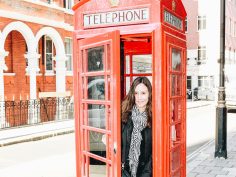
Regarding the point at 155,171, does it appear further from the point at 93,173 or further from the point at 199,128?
the point at 199,128

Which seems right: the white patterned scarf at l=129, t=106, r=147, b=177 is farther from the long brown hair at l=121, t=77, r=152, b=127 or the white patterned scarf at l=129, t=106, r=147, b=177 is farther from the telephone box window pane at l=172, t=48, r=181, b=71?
the telephone box window pane at l=172, t=48, r=181, b=71

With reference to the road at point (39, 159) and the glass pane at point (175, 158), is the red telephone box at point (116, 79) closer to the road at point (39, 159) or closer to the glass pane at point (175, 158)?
the glass pane at point (175, 158)

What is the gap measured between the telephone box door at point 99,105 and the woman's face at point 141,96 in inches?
18.1

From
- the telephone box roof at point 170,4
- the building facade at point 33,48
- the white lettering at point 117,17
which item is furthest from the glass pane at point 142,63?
the building facade at point 33,48

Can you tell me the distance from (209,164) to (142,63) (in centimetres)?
383

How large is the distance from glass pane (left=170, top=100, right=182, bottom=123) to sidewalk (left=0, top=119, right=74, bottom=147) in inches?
339

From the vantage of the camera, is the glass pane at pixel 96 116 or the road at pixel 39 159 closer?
the glass pane at pixel 96 116

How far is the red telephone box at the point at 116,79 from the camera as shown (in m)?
4.41

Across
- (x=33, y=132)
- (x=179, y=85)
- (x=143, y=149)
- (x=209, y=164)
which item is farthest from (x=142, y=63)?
(x=33, y=132)

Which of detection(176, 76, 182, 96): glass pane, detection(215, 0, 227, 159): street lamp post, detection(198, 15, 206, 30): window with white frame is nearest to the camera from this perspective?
detection(176, 76, 182, 96): glass pane

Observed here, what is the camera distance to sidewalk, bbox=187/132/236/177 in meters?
8.00

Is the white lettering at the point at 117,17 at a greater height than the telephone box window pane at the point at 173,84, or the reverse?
the white lettering at the point at 117,17

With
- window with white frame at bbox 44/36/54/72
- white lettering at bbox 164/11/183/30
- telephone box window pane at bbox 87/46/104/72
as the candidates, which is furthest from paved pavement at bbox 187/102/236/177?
window with white frame at bbox 44/36/54/72

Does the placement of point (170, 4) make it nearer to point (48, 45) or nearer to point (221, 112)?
point (221, 112)
